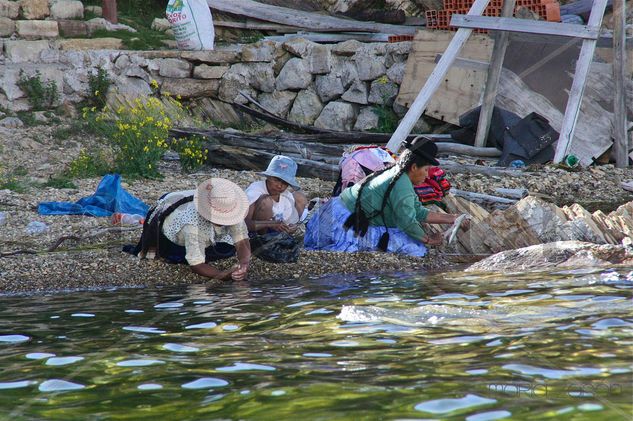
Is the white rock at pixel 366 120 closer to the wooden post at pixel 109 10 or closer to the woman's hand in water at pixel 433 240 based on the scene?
the wooden post at pixel 109 10

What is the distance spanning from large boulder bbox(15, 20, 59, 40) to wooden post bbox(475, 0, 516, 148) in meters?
6.87

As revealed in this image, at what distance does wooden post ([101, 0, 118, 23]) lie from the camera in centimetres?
1623

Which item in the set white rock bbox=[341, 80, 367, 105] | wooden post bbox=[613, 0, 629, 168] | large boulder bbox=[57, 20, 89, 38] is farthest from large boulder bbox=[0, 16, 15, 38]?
wooden post bbox=[613, 0, 629, 168]

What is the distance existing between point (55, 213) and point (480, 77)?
22.9 ft

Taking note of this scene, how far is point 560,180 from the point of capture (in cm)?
1228

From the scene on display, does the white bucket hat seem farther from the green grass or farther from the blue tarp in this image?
the green grass

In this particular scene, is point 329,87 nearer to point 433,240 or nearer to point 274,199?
point 274,199

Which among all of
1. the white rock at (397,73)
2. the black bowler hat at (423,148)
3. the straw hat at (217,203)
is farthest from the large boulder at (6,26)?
the black bowler hat at (423,148)

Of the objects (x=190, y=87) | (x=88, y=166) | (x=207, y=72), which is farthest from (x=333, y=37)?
(x=88, y=166)

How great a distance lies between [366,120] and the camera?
1544cm

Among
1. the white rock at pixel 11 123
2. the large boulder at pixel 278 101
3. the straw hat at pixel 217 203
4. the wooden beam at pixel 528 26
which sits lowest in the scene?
the straw hat at pixel 217 203

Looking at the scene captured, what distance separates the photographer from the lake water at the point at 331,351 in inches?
168

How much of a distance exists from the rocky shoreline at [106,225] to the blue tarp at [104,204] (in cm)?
16

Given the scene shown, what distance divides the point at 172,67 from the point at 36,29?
219 cm
